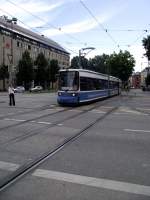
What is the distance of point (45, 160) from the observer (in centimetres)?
783

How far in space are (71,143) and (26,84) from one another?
268 feet

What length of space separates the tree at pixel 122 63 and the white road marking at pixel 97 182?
76648mm

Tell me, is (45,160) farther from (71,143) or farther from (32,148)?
(71,143)

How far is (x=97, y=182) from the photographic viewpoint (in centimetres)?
614

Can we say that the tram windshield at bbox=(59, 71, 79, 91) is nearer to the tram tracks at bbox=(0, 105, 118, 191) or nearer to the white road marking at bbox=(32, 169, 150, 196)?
the tram tracks at bbox=(0, 105, 118, 191)

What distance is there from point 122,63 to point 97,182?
78.5 meters

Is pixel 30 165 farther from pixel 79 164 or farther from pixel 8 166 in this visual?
pixel 79 164

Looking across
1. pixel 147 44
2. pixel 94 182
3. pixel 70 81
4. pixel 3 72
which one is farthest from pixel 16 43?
pixel 94 182

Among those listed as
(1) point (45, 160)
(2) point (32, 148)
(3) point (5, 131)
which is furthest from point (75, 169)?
(3) point (5, 131)

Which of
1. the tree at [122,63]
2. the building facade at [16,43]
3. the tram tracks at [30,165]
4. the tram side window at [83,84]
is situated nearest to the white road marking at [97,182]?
the tram tracks at [30,165]

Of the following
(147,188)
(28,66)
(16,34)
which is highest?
(16,34)

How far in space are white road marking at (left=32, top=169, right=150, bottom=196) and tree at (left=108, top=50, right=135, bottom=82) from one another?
251 ft

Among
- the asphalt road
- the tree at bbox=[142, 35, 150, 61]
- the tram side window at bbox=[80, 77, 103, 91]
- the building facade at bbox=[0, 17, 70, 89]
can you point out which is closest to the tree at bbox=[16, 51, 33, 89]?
the building facade at bbox=[0, 17, 70, 89]

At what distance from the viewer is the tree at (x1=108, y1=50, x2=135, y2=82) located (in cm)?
8238
